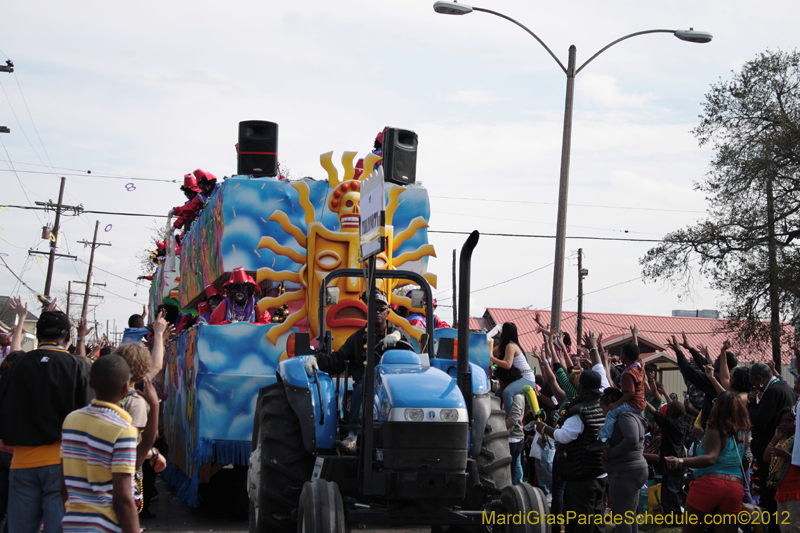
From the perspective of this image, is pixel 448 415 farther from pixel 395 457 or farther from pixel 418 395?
pixel 395 457

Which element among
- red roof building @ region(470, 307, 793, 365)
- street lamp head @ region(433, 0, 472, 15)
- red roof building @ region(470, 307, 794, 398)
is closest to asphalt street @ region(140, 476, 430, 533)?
street lamp head @ region(433, 0, 472, 15)

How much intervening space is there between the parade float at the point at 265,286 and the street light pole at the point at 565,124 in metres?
2.94

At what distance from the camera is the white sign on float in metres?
5.00

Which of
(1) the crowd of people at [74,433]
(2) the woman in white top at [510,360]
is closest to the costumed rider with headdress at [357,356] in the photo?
(1) the crowd of people at [74,433]

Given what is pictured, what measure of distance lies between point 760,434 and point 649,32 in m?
7.41

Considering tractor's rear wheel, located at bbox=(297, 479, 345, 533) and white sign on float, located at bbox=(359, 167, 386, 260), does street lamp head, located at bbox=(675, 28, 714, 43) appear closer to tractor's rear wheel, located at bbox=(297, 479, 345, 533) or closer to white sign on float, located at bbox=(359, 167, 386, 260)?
white sign on float, located at bbox=(359, 167, 386, 260)

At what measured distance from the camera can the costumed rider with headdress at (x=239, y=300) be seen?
33.1ft

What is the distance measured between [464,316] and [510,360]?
4.24 m

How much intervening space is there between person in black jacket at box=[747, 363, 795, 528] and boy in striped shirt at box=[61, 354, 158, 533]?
18.5 ft

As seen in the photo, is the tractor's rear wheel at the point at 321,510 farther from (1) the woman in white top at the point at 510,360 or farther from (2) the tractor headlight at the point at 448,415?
(1) the woman in white top at the point at 510,360

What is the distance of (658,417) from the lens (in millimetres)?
8711

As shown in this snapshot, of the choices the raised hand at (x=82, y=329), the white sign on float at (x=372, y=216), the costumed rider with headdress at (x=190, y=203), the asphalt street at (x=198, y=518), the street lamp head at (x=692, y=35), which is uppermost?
the street lamp head at (x=692, y=35)

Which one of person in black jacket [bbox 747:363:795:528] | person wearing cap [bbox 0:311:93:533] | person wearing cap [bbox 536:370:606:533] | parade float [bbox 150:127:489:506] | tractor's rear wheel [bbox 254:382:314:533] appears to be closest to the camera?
person wearing cap [bbox 0:311:93:533]

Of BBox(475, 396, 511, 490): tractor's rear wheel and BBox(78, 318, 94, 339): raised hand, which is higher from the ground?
BBox(78, 318, 94, 339): raised hand
